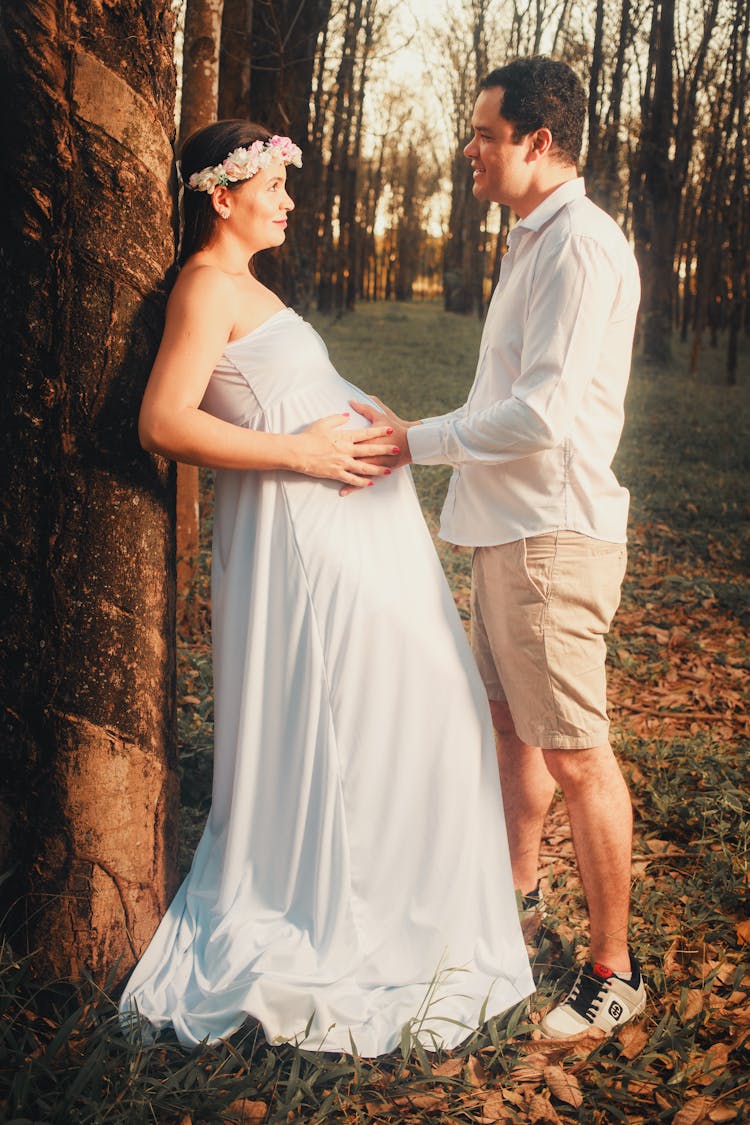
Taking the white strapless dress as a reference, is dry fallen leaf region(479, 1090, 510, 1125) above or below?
below

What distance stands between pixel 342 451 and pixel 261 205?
773mm

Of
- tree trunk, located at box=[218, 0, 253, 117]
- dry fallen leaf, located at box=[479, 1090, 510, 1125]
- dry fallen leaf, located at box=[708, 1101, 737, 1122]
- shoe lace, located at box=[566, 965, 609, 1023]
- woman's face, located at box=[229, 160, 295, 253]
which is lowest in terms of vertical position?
dry fallen leaf, located at box=[479, 1090, 510, 1125]

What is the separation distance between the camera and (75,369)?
230cm

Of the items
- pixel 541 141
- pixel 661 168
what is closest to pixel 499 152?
pixel 541 141

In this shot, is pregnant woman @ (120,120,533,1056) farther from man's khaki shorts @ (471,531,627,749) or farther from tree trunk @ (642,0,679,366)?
tree trunk @ (642,0,679,366)

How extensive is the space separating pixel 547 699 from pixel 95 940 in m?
1.47

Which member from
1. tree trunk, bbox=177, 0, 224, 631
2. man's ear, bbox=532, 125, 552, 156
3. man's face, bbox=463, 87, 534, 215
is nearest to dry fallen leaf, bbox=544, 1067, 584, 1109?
man's face, bbox=463, 87, 534, 215

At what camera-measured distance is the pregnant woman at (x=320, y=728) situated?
256 cm

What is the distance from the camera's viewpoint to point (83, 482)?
235 centimetres

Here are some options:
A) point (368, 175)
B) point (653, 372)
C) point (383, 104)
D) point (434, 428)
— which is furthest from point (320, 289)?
point (434, 428)

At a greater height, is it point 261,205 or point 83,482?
point 261,205

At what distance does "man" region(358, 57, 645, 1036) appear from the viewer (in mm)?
2463

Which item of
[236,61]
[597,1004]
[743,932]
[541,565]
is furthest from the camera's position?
[236,61]

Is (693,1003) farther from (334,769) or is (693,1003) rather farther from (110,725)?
(110,725)
